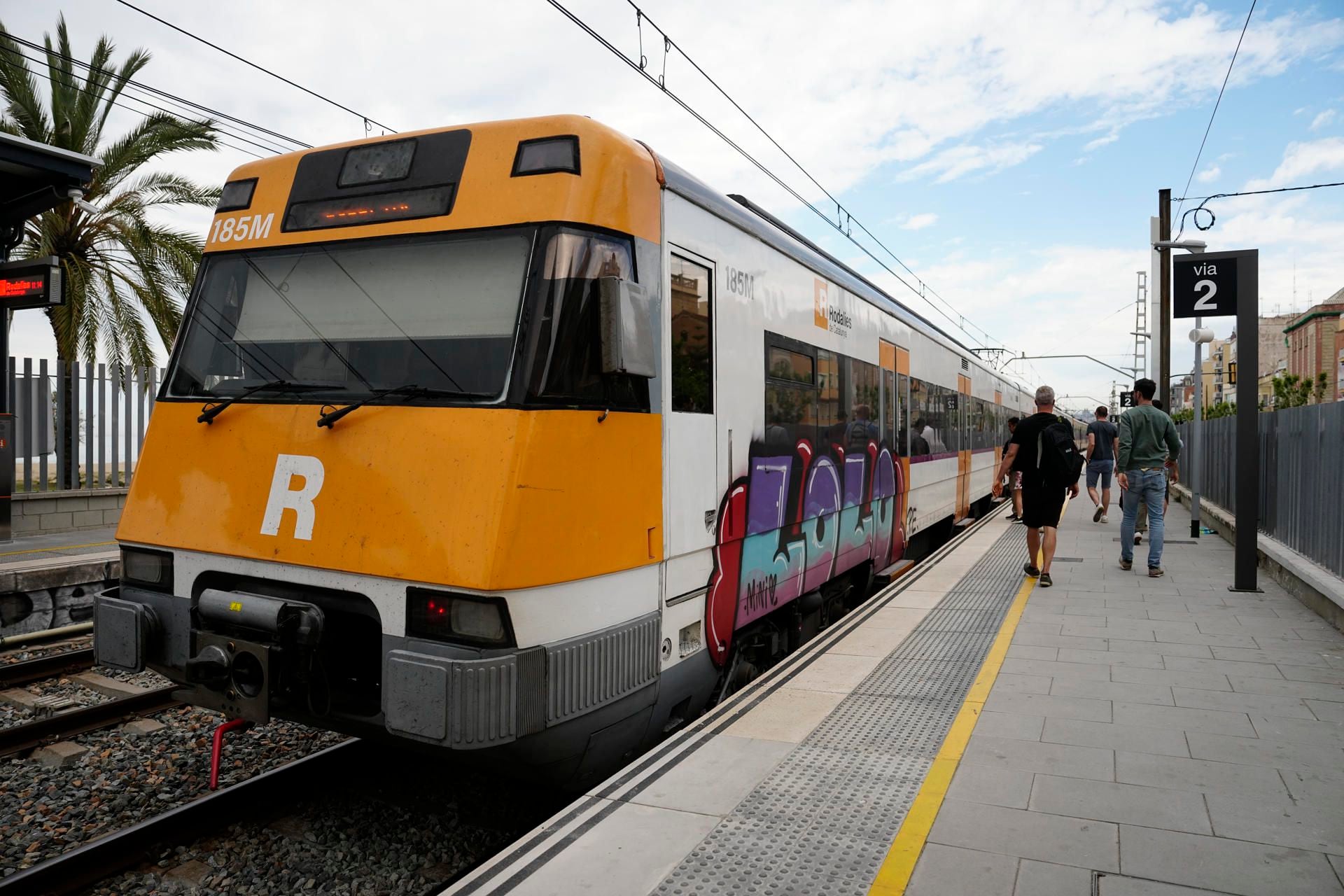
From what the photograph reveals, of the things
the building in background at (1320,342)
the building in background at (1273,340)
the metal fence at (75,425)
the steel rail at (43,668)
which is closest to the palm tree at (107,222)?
the metal fence at (75,425)

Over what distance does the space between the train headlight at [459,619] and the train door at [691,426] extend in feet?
3.85

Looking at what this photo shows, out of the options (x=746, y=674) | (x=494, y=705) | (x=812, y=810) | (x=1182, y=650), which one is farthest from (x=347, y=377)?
(x=1182, y=650)

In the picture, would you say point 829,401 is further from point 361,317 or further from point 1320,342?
point 1320,342

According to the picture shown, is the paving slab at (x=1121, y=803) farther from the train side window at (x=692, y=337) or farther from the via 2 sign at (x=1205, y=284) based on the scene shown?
the via 2 sign at (x=1205, y=284)

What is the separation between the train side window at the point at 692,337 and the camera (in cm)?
467

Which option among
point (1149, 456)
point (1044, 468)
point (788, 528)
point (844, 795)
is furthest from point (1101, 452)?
point (844, 795)

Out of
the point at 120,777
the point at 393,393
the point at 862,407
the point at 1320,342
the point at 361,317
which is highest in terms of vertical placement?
the point at 1320,342

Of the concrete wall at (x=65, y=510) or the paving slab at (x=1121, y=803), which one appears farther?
the concrete wall at (x=65, y=510)

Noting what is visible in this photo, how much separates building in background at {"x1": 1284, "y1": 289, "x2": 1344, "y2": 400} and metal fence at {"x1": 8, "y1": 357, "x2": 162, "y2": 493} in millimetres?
57924

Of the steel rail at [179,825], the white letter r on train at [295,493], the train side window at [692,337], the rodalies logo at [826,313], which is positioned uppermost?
the rodalies logo at [826,313]

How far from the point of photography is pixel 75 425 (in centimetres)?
1228

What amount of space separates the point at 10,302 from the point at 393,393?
29.9 feet

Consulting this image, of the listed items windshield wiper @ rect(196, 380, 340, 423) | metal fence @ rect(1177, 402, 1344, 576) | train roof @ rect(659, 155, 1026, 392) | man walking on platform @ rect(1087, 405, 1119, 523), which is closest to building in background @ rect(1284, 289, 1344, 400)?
man walking on platform @ rect(1087, 405, 1119, 523)

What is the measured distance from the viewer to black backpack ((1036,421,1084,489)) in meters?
8.68
